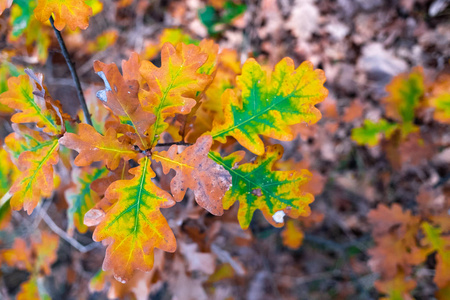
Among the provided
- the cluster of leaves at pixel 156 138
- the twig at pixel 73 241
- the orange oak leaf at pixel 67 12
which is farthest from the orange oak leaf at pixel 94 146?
the twig at pixel 73 241

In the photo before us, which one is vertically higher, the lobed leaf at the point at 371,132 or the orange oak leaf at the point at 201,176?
the orange oak leaf at the point at 201,176

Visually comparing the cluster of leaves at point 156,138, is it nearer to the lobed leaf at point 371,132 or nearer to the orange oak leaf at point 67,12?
the orange oak leaf at point 67,12

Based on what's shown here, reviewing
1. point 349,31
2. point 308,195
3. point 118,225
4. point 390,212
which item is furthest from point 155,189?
point 349,31

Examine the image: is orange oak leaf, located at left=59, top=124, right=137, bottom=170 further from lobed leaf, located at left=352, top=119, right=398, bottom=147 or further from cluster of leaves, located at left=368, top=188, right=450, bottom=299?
lobed leaf, located at left=352, top=119, right=398, bottom=147

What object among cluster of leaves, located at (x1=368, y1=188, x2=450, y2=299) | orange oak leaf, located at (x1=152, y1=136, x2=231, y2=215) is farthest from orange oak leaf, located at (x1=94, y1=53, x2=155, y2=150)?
cluster of leaves, located at (x1=368, y1=188, x2=450, y2=299)

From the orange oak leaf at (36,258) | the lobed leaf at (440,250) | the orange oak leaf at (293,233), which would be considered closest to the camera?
the lobed leaf at (440,250)
